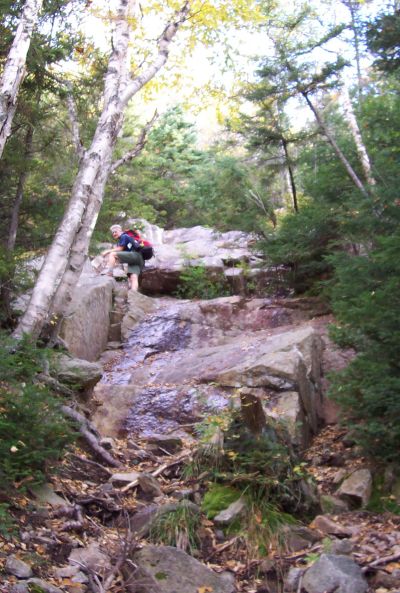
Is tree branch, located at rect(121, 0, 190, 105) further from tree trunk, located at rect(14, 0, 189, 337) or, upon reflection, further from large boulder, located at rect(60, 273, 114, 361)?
large boulder, located at rect(60, 273, 114, 361)

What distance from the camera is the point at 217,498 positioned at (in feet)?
16.4

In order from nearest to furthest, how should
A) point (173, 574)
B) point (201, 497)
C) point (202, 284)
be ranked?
point (173, 574) → point (201, 497) → point (202, 284)

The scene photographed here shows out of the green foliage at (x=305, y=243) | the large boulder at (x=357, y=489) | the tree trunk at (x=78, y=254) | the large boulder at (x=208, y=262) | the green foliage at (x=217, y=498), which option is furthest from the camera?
the large boulder at (x=208, y=262)

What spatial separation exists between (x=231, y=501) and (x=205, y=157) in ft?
58.3

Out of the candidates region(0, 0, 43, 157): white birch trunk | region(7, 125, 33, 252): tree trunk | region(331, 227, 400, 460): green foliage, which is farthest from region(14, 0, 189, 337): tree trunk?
region(331, 227, 400, 460): green foliage

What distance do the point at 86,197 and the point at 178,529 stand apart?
187 inches

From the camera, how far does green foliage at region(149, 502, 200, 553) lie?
438cm

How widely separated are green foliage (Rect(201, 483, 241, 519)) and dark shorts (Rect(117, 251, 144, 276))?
26.8ft

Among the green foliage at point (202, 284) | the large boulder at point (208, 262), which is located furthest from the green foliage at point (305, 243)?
the green foliage at point (202, 284)

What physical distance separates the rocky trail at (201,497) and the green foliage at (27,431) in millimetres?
197

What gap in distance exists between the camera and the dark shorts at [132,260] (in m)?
12.7

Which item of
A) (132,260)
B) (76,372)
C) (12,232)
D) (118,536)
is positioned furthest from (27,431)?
(132,260)

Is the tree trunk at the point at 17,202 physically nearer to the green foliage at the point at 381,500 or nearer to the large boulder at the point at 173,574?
the large boulder at the point at 173,574

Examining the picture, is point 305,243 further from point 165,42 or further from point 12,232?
point 12,232
